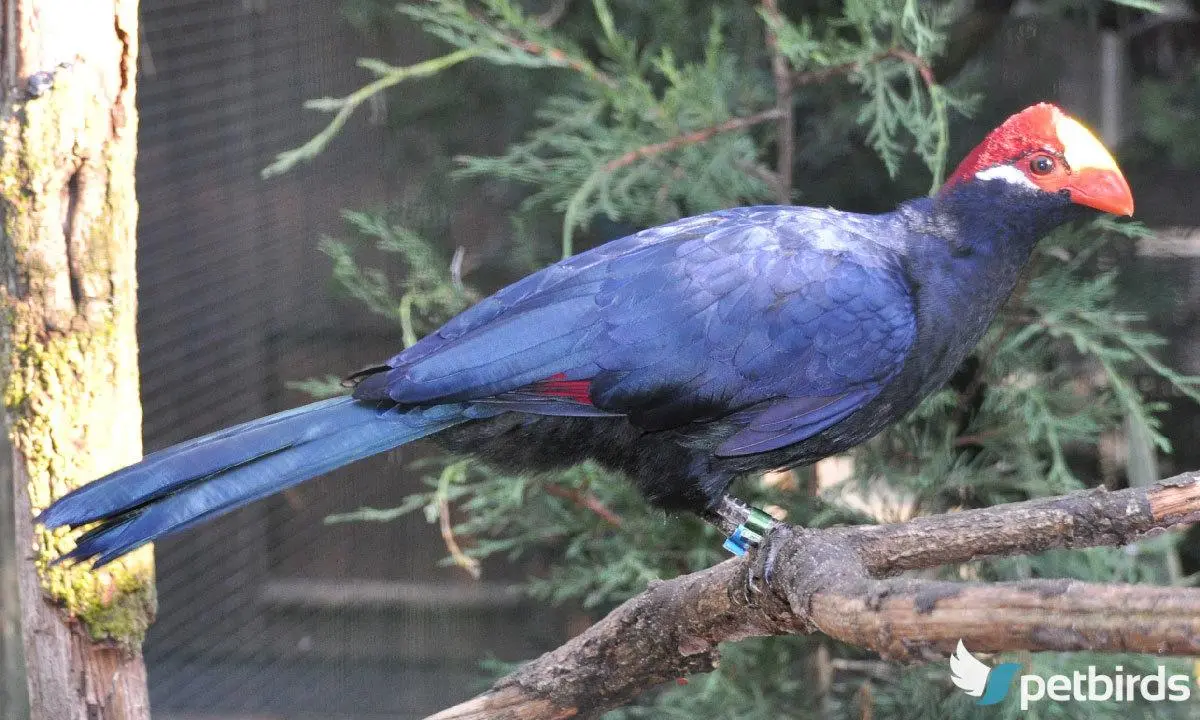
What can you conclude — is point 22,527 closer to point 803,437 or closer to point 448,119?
point 803,437

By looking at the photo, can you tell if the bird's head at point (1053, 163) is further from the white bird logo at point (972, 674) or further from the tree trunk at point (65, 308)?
the tree trunk at point (65, 308)

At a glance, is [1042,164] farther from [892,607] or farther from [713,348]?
[892,607]

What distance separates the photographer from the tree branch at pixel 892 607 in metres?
1.01

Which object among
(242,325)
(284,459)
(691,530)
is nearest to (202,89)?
(242,325)

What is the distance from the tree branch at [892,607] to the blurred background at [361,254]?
1.45m

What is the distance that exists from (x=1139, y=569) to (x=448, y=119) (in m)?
2.13

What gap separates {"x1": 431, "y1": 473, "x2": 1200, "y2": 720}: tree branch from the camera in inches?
39.9

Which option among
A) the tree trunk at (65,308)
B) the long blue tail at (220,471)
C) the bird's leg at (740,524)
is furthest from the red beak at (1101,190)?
the tree trunk at (65,308)

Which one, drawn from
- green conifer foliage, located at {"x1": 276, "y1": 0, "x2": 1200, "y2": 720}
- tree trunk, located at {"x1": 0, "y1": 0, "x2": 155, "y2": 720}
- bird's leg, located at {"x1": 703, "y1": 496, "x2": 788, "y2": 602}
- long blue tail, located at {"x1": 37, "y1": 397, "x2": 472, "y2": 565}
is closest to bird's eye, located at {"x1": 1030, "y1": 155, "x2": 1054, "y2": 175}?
green conifer foliage, located at {"x1": 276, "y1": 0, "x2": 1200, "y2": 720}

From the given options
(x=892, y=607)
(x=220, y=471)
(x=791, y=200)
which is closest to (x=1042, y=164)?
(x=791, y=200)

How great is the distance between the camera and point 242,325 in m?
3.65

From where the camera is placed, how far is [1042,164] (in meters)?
1.82

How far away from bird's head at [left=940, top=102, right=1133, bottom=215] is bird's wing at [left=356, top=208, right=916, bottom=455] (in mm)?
240

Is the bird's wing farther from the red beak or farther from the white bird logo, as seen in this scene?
the white bird logo
